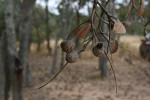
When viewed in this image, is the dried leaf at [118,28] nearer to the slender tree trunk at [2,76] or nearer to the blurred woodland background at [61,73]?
the blurred woodland background at [61,73]

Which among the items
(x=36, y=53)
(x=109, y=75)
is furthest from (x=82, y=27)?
(x=36, y=53)

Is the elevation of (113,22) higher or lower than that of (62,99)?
higher

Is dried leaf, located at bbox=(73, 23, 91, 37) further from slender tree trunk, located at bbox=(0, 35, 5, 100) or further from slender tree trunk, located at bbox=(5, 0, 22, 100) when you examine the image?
slender tree trunk, located at bbox=(0, 35, 5, 100)

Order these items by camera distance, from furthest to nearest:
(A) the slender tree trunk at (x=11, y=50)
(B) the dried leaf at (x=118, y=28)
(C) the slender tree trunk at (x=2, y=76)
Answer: (C) the slender tree trunk at (x=2, y=76) → (A) the slender tree trunk at (x=11, y=50) → (B) the dried leaf at (x=118, y=28)

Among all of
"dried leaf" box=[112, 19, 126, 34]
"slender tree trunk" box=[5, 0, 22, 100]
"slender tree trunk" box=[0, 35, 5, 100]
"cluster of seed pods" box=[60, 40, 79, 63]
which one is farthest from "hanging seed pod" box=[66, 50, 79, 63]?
"slender tree trunk" box=[0, 35, 5, 100]

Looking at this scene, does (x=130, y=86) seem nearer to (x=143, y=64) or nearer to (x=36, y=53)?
(x=143, y=64)

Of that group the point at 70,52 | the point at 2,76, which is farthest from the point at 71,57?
the point at 2,76

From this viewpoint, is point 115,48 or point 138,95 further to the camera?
point 138,95

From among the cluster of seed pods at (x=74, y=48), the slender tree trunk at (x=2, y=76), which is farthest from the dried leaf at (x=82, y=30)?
the slender tree trunk at (x=2, y=76)
